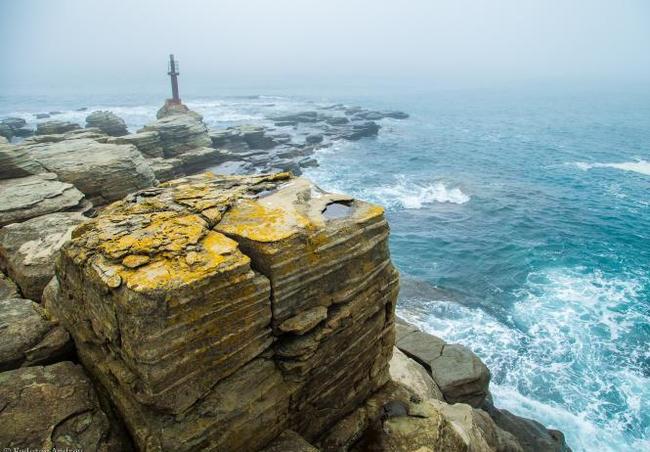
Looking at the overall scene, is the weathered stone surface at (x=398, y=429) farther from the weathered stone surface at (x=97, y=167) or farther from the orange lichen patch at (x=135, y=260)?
the weathered stone surface at (x=97, y=167)

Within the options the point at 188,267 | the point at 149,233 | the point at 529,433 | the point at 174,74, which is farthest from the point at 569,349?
→ the point at 174,74

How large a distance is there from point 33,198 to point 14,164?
4461 millimetres

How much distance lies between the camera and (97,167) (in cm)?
2242

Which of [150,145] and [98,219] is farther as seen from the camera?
[150,145]

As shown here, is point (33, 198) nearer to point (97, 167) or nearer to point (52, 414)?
point (97, 167)

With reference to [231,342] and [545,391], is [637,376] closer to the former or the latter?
[545,391]

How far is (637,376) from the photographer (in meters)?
21.5

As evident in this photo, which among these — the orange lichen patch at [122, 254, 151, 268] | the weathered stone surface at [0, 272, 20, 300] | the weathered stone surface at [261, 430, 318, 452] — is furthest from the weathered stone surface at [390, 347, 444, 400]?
the weathered stone surface at [0, 272, 20, 300]

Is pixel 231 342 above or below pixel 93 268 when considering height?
below

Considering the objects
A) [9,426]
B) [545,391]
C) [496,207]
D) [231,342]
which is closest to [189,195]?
[231,342]

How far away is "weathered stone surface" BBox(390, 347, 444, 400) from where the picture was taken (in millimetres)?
14172

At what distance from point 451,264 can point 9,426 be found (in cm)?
3083

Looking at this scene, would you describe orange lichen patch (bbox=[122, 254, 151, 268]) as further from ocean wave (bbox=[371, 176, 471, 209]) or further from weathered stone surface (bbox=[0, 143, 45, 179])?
ocean wave (bbox=[371, 176, 471, 209])

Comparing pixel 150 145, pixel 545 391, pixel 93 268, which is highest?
pixel 93 268
